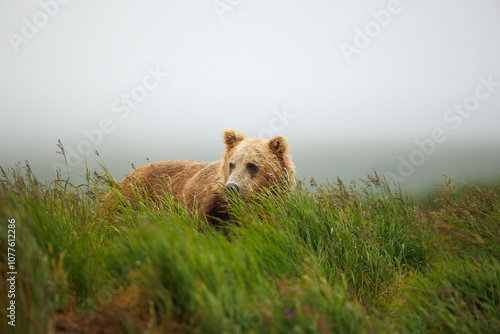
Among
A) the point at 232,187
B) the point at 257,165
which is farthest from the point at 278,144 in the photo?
the point at 232,187

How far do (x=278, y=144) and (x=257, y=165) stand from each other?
1.80 ft

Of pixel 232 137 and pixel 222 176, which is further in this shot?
pixel 232 137

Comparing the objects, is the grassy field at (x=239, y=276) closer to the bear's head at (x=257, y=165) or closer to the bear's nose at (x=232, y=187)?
the bear's nose at (x=232, y=187)

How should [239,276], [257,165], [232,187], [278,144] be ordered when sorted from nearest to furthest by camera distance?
[239,276], [232,187], [257,165], [278,144]

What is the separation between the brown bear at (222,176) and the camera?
389 cm

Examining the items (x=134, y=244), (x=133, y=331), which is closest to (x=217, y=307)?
(x=133, y=331)

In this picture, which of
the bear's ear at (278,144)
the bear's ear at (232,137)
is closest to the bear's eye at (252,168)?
the bear's ear at (278,144)

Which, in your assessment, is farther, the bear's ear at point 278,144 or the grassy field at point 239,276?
the bear's ear at point 278,144

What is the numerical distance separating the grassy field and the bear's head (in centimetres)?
88

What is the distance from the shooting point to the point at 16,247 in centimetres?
164

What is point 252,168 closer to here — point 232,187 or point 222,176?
point 222,176

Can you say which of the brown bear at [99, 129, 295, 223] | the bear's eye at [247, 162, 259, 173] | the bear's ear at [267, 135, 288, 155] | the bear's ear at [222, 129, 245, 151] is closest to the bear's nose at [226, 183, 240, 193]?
the brown bear at [99, 129, 295, 223]

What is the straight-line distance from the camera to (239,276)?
159 cm

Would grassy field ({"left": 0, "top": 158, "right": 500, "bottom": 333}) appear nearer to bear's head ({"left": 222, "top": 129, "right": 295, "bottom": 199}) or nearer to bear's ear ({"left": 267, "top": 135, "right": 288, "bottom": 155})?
bear's head ({"left": 222, "top": 129, "right": 295, "bottom": 199})
